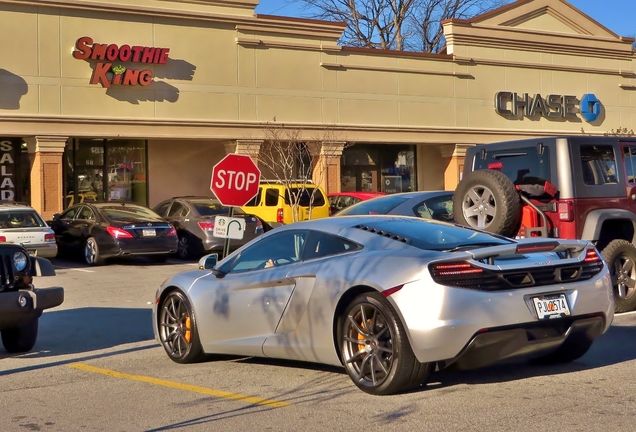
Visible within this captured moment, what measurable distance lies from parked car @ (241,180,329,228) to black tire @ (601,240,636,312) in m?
13.9

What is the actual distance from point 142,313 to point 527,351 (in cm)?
728

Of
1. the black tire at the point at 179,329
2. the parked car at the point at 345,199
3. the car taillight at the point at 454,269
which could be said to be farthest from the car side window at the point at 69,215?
the car taillight at the point at 454,269

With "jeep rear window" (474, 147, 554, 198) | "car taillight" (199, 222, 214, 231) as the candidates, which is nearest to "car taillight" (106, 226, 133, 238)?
"car taillight" (199, 222, 214, 231)

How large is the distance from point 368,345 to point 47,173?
2174 cm

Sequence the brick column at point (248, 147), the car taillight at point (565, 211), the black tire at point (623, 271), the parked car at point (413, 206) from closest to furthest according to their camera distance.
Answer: the car taillight at point (565, 211) < the black tire at point (623, 271) < the parked car at point (413, 206) < the brick column at point (248, 147)

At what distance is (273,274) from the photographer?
7973 mm

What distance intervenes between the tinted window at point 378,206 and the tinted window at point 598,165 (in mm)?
3229

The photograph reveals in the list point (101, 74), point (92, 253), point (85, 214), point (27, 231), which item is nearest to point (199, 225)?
point (92, 253)

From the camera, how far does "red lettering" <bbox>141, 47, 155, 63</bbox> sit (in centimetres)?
2822

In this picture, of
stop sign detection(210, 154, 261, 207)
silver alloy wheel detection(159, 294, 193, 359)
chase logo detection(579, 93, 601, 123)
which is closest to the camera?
silver alloy wheel detection(159, 294, 193, 359)

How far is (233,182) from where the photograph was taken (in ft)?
43.8

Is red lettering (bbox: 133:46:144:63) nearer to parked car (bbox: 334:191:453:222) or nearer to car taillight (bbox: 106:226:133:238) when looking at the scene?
Result: car taillight (bbox: 106:226:133:238)

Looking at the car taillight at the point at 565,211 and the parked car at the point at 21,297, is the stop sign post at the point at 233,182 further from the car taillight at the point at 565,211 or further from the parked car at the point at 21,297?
the car taillight at the point at 565,211

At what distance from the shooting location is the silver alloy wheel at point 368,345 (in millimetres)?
6934
